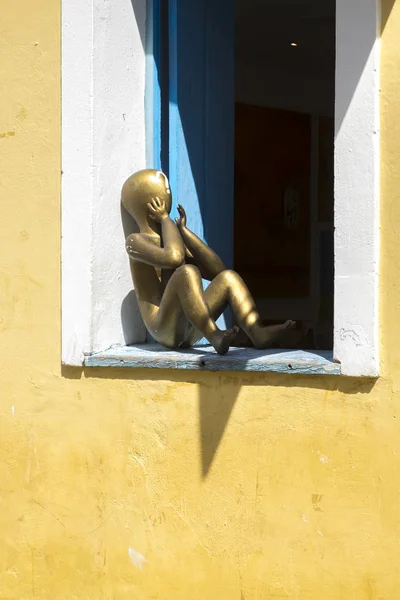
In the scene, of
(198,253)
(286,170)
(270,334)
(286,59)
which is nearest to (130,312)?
(198,253)

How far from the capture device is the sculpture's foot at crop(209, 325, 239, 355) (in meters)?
3.48

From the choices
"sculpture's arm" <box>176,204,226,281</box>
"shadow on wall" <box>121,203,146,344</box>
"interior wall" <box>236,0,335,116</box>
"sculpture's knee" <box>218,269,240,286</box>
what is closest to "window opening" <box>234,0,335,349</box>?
"interior wall" <box>236,0,335,116</box>

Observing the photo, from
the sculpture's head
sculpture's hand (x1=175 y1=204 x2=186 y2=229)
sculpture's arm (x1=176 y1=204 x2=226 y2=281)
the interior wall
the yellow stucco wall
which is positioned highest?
the interior wall

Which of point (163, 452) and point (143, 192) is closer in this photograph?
point (163, 452)

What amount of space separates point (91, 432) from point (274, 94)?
13.1 feet

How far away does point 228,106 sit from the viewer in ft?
14.8

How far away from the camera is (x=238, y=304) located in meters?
3.74

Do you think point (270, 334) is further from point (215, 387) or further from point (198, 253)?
point (198, 253)

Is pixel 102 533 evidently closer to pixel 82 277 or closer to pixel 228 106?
pixel 82 277

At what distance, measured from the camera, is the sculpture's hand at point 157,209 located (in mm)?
3847

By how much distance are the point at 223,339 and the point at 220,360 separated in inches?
3.1

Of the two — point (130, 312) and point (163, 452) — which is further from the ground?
point (130, 312)

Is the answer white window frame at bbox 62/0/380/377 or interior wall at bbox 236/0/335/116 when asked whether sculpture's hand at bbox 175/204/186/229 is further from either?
interior wall at bbox 236/0/335/116

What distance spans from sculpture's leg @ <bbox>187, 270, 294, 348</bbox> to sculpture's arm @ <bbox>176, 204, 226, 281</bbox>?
0.15 metres
